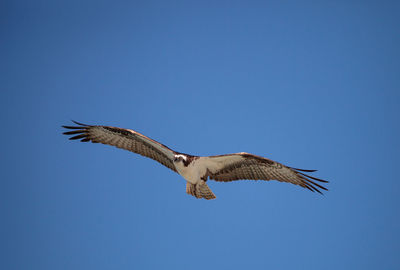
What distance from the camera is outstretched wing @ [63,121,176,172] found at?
9.16 metres

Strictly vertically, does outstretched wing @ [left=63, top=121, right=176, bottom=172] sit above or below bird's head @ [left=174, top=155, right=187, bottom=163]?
above

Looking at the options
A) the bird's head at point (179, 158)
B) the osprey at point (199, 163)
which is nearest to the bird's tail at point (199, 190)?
the osprey at point (199, 163)

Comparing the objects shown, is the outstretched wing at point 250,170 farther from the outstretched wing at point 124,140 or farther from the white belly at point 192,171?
the outstretched wing at point 124,140

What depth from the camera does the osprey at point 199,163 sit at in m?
8.62

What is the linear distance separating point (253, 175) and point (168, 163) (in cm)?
226

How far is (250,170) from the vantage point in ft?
29.2

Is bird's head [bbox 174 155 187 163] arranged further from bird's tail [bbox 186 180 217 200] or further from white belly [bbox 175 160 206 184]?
bird's tail [bbox 186 180 217 200]

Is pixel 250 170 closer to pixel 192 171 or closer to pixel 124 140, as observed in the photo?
pixel 192 171

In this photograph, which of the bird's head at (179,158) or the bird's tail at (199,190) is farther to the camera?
the bird's tail at (199,190)

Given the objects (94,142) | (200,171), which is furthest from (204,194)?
(94,142)

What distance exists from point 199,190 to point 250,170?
1412mm

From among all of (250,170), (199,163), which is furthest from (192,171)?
(250,170)

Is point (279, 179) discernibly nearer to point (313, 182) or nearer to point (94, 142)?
point (313, 182)

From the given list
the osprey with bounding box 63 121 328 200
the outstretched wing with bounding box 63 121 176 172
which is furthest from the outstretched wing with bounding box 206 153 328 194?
the outstretched wing with bounding box 63 121 176 172
